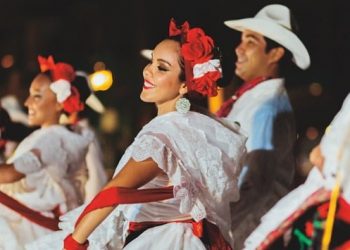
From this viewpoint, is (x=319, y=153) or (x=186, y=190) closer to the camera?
(x=319, y=153)

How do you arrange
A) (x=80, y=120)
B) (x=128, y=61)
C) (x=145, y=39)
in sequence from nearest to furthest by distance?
(x=80, y=120) < (x=145, y=39) < (x=128, y=61)

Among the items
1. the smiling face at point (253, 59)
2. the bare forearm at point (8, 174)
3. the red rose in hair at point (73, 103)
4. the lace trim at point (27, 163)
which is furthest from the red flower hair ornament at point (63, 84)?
the smiling face at point (253, 59)

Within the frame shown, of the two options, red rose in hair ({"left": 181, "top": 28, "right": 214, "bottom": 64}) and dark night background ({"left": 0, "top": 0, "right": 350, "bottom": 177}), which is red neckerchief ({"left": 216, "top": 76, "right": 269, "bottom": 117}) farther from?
dark night background ({"left": 0, "top": 0, "right": 350, "bottom": 177})

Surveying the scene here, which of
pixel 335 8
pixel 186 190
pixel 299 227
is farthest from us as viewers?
pixel 335 8

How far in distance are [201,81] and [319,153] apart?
88cm

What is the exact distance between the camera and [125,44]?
18062 mm

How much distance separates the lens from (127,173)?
3.76 m

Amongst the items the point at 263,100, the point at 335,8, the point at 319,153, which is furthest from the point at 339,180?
the point at 335,8

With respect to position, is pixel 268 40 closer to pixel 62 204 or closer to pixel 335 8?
pixel 62 204

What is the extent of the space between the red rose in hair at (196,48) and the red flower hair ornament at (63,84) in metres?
1.65

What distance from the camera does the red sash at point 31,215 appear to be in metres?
5.02

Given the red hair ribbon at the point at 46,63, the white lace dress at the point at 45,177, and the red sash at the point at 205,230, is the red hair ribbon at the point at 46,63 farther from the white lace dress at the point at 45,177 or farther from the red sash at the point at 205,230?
the red sash at the point at 205,230

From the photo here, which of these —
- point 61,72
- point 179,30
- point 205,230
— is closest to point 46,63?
point 61,72

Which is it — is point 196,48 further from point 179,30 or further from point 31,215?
point 31,215
